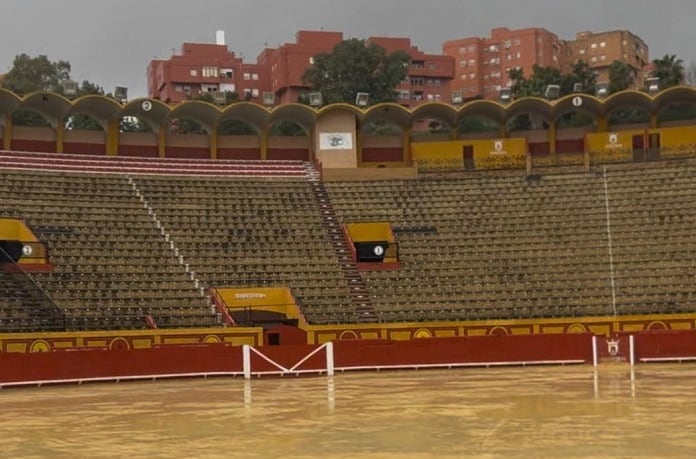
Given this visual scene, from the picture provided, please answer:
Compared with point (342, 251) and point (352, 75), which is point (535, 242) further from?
point (352, 75)

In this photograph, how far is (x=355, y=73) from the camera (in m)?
84.6

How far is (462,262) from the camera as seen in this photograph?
3916cm

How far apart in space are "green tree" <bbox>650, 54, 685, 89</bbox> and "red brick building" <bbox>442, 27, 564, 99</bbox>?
73.8 meters

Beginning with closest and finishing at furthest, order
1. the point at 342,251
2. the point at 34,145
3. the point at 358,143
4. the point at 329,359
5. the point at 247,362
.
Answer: the point at 247,362, the point at 329,359, the point at 342,251, the point at 34,145, the point at 358,143

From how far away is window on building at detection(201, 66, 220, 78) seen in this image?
127 meters

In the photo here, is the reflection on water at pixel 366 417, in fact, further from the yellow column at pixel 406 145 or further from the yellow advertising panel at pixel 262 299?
the yellow column at pixel 406 145

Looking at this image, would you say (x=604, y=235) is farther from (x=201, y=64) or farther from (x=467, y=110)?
(x=201, y=64)

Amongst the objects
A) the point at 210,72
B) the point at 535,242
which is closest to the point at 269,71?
the point at 210,72

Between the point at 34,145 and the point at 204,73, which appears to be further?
the point at 204,73

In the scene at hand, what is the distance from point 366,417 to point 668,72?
55747 mm

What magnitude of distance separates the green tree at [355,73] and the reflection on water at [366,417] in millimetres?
57685

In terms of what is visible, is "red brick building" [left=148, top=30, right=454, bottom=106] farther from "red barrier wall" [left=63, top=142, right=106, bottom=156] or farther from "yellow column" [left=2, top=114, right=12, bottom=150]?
"yellow column" [left=2, top=114, right=12, bottom=150]

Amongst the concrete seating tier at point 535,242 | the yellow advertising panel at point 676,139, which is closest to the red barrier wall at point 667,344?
the concrete seating tier at point 535,242

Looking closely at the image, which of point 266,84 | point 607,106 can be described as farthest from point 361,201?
point 266,84
